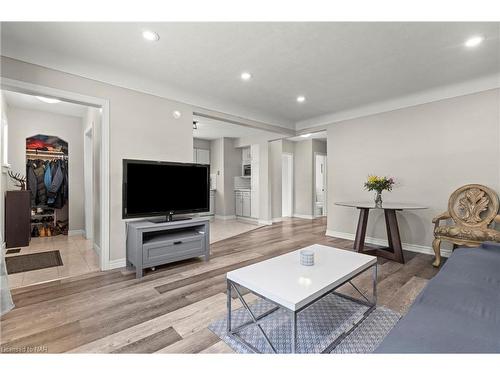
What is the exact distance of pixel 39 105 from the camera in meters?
4.20

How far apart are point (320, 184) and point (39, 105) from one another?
693 cm

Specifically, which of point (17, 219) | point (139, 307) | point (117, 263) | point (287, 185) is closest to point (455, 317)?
point (139, 307)

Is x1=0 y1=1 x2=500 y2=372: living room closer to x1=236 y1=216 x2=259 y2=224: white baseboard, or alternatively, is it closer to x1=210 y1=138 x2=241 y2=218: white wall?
x1=236 y1=216 x2=259 y2=224: white baseboard

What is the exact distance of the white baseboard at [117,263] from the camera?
288 cm

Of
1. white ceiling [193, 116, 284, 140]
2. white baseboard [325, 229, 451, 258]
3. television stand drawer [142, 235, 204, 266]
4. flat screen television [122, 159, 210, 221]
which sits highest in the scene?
white ceiling [193, 116, 284, 140]

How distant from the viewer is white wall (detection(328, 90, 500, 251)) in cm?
310

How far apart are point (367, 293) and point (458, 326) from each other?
4.41ft

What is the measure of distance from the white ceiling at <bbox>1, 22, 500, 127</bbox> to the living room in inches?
0.9

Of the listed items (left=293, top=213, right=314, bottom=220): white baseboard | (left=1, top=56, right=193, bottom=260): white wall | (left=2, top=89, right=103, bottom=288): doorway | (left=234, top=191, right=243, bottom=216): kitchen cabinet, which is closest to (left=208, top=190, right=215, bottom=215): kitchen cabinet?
(left=234, top=191, right=243, bottom=216): kitchen cabinet

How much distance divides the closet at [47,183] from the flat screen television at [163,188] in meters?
3.04
